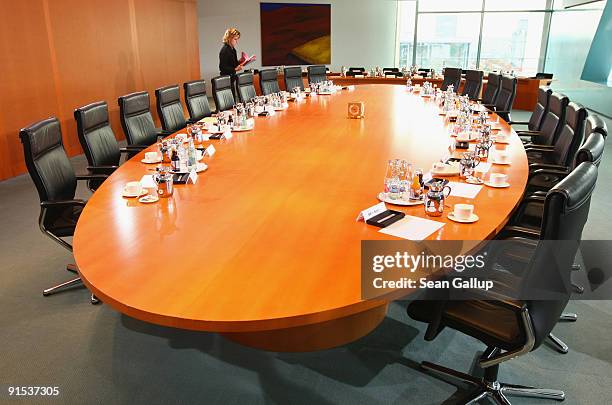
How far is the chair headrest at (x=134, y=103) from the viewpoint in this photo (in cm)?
441

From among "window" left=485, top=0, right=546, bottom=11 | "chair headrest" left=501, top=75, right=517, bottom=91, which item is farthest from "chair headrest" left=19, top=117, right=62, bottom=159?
"window" left=485, top=0, right=546, bottom=11

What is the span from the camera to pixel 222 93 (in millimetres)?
6340

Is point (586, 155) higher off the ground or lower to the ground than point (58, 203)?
higher

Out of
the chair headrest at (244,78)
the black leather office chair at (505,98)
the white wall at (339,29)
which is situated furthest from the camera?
the white wall at (339,29)

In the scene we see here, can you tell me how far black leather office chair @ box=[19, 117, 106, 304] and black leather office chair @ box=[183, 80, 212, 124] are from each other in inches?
84.0

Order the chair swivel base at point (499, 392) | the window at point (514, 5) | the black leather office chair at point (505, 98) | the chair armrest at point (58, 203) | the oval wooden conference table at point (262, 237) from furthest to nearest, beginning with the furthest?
the window at point (514, 5)
the black leather office chair at point (505, 98)
the chair armrest at point (58, 203)
the chair swivel base at point (499, 392)
the oval wooden conference table at point (262, 237)

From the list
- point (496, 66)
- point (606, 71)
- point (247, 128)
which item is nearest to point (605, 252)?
point (247, 128)

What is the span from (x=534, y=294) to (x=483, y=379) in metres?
0.71

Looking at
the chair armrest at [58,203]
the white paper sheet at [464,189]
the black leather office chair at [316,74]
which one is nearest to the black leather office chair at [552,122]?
the white paper sheet at [464,189]

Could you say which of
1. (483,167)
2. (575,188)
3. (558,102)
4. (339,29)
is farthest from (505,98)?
(339,29)

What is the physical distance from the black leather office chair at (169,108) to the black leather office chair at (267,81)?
7.93ft

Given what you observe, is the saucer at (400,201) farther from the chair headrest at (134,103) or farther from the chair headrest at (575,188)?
the chair headrest at (134,103)

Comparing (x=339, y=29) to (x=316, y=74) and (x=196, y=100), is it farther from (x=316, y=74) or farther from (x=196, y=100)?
(x=196, y=100)

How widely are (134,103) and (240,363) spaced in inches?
111
